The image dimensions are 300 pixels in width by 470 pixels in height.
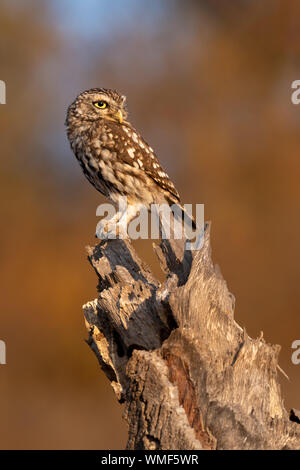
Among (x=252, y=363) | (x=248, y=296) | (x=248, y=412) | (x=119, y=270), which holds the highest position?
(x=248, y=296)

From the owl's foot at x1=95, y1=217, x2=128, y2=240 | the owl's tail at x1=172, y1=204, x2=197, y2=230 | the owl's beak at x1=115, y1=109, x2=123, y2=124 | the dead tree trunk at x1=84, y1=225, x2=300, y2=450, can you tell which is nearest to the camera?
the dead tree trunk at x1=84, y1=225, x2=300, y2=450

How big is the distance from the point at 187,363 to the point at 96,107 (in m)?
3.01

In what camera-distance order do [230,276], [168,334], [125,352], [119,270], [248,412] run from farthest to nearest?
1. [230,276]
2. [119,270]
3. [125,352]
4. [168,334]
5. [248,412]

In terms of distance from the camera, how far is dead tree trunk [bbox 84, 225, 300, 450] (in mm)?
2377

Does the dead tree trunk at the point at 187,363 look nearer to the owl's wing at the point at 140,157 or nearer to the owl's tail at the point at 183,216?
the owl's tail at the point at 183,216

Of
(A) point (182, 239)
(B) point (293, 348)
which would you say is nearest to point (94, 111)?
(A) point (182, 239)

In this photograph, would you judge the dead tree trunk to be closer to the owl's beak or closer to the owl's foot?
the owl's foot

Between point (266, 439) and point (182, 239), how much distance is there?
1.25m

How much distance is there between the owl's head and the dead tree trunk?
2116 mm

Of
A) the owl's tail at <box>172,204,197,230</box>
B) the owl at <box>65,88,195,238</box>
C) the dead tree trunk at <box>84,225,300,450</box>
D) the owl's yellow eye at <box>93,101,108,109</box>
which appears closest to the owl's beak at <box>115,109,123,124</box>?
the owl at <box>65,88,195,238</box>

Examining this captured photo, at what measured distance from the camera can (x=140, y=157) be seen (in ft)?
15.8

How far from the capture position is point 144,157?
4824 mm

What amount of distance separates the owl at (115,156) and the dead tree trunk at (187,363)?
1665 millimetres

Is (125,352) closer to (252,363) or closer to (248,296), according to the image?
(252,363)
